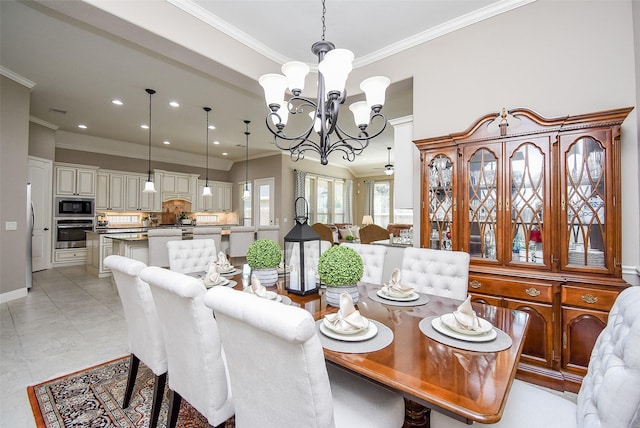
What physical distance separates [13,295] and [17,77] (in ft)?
9.77

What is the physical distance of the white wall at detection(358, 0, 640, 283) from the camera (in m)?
2.11

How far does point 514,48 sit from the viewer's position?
254 centimetres

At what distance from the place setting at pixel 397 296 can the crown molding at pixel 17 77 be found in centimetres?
534

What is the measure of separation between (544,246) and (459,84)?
5.51ft

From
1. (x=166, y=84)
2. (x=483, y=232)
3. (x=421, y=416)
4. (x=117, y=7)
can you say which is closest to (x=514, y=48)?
(x=483, y=232)

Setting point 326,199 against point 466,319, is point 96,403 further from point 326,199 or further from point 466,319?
point 326,199

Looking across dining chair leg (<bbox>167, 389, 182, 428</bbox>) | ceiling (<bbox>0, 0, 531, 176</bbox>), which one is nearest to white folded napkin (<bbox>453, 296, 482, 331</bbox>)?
A: dining chair leg (<bbox>167, 389, 182, 428</bbox>)

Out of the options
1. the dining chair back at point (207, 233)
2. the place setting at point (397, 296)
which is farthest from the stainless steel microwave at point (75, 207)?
the place setting at point (397, 296)

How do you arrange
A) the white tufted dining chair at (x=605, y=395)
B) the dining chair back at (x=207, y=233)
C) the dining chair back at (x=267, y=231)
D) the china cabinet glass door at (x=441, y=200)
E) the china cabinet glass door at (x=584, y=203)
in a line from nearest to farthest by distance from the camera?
the white tufted dining chair at (x=605, y=395), the china cabinet glass door at (x=584, y=203), the china cabinet glass door at (x=441, y=200), the dining chair back at (x=207, y=233), the dining chair back at (x=267, y=231)

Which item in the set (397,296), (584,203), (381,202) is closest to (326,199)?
(381,202)

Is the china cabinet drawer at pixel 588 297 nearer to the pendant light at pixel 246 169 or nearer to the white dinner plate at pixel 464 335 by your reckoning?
the white dinner plate at pixel 464 335

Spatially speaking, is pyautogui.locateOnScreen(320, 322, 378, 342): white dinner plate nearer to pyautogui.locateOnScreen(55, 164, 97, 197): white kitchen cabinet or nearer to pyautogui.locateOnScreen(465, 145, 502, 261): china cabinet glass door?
pyautogui.locateOnScreen(465, 145, 502, 261): china cabinet glass door

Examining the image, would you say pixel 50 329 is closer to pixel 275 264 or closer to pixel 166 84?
pixel 275 264

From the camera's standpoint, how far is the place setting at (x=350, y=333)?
3.73ft
